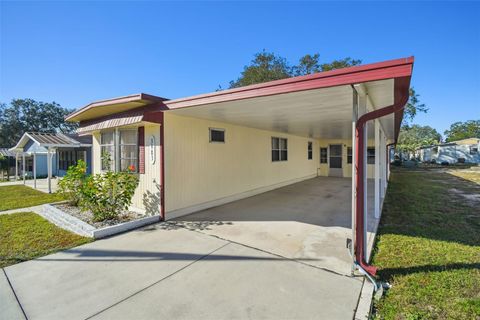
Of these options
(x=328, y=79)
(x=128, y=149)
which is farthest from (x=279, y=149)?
(x=328, y=79)

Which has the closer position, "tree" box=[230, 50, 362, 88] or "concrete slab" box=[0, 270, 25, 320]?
"concrete slab" box=[0, 270, 25, 320]

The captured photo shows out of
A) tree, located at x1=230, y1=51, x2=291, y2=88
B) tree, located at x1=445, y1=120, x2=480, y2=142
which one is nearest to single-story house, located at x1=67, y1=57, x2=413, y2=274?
tree, located at x1=230, y1=51, x2=291, y2=88

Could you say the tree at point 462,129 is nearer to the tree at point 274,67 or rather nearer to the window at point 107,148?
the tree at point 274,67

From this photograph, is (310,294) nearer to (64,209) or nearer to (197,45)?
(64,209)

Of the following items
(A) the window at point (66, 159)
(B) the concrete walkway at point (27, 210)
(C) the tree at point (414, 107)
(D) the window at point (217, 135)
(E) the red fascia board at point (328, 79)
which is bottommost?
(B) the concrete walkway at point (27, 210)

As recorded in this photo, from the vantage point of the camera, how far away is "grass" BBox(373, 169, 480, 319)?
240 cm

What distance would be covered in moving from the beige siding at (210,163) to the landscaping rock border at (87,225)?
0.70m

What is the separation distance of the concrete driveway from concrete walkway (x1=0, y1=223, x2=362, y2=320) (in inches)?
0.4

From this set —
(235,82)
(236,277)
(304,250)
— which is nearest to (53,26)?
(236,277)

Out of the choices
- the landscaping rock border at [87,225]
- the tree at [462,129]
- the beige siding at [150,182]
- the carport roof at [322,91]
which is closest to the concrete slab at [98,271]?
the landscaping rock border at [87,225]

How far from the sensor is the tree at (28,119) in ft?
124

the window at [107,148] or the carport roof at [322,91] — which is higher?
the carport roof at [322,91]

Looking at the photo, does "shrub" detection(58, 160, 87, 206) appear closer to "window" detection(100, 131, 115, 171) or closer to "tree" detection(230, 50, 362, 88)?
"window" detection(100, 131, 115, 171)

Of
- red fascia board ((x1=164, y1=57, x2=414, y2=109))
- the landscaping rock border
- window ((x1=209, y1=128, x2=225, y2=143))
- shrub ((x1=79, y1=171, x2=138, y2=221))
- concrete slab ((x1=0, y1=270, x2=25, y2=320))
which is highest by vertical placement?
red fascia board ((x1=164, y1=57, x2=414, y2=109))
